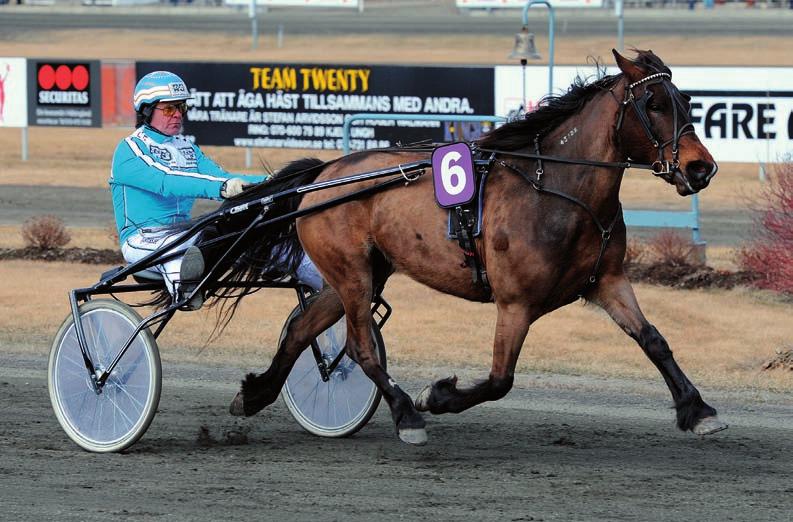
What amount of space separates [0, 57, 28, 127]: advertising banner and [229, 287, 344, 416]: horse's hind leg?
50.5 ft

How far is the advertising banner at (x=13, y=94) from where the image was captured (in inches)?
819

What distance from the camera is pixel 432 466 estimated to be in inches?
227

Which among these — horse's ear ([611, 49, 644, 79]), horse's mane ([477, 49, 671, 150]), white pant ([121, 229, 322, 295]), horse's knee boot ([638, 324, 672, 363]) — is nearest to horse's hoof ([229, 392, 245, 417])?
white pant ([121, 229, 322, 295])

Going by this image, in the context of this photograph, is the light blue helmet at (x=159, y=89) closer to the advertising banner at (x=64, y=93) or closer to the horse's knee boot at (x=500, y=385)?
the horse's knee boot at (x=500, y=385)

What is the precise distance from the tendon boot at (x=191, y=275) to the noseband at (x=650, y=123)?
6.64 feet

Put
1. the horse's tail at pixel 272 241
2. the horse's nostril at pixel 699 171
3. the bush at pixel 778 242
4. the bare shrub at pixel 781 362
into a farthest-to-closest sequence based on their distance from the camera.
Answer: the bush at pixel 778 242, the bare shrub at pixel 781 362, the horse's tail at pixel 272 241, the horse's nostril at pixel 699 171

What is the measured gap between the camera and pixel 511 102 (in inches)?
696

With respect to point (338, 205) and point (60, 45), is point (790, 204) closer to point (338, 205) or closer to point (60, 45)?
point (338, 205)

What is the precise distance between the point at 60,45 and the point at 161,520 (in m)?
38.7

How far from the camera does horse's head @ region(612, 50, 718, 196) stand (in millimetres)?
5328

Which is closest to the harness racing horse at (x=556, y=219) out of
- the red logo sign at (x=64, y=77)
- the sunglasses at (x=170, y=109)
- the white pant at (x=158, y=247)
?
the white pant at (x=158, y=247)

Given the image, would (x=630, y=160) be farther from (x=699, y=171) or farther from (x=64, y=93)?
(x=64, y=93)

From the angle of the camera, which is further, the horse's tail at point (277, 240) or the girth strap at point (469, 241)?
the horse's tail at point (277, 240)

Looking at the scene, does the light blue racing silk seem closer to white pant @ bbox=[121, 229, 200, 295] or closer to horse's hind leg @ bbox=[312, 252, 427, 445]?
white pant @ bbox=[121, 229, 200, 295]
